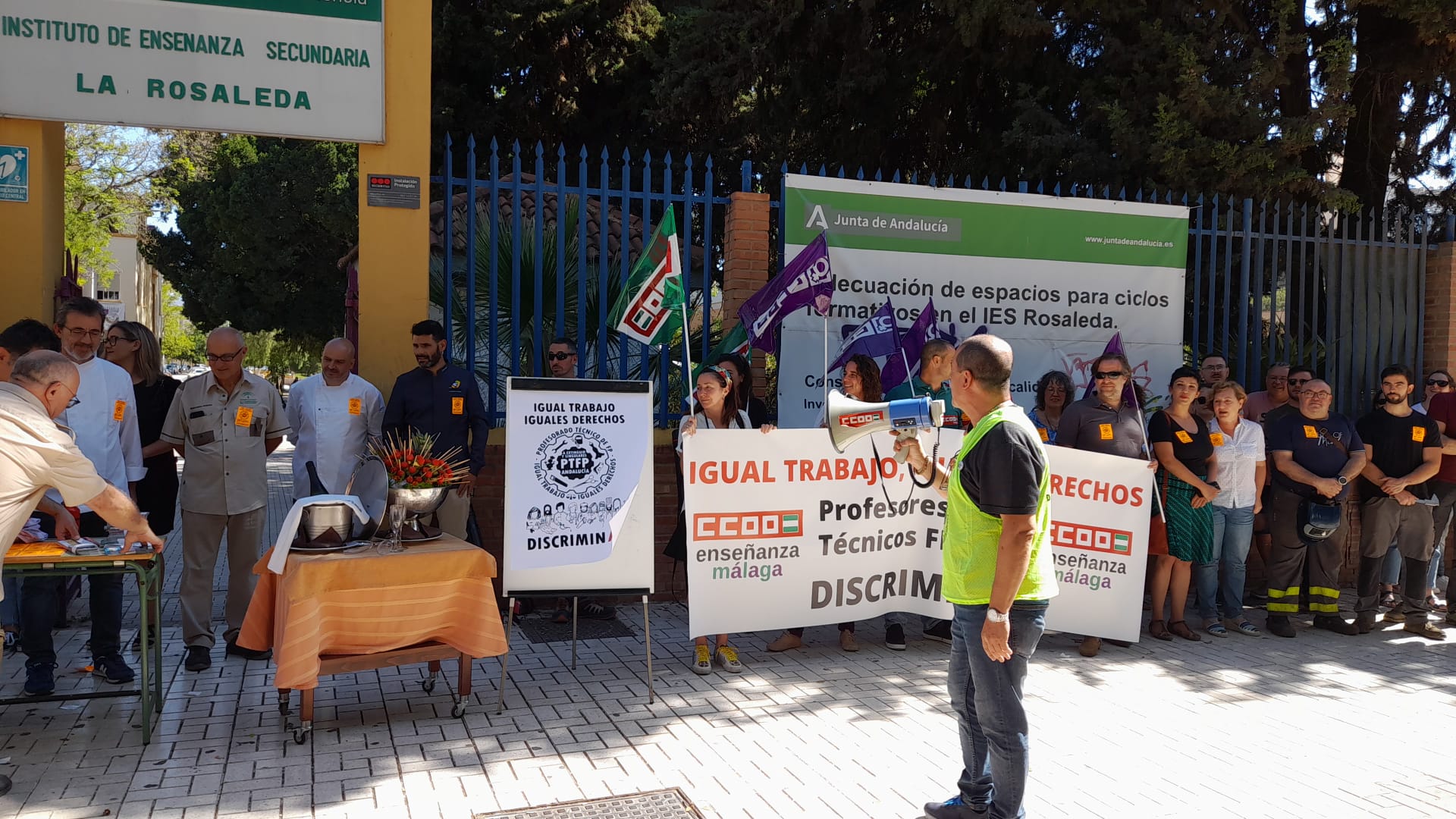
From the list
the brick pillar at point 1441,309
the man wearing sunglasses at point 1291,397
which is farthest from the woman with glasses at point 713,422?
the brick pillar at point 1441,309

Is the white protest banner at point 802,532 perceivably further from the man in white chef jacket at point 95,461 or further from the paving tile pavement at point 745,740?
the man in white chef jacket at point 95,461

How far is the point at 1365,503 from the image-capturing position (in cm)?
763

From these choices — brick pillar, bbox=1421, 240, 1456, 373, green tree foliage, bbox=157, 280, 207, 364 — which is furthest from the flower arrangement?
green tree foliage, bbox=157, 280, 207, 364

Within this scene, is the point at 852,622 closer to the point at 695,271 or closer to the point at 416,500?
the point at 416,500

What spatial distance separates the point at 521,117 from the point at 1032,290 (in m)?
8.86

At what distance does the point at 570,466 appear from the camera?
544cm

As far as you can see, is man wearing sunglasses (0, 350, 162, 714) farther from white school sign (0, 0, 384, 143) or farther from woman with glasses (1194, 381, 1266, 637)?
woman with glasses (1194, 381, 1266, 637)

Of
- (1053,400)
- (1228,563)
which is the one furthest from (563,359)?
(1228,563)

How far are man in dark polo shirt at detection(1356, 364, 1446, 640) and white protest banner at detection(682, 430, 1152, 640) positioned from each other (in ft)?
7.01

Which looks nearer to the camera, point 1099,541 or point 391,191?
point 1099,541

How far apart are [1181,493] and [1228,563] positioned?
744 mm

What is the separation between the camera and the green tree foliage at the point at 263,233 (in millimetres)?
20234

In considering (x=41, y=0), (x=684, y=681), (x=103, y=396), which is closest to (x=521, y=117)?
(x=41, y=0)

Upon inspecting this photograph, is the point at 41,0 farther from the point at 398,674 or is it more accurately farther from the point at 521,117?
the point at 521,117
